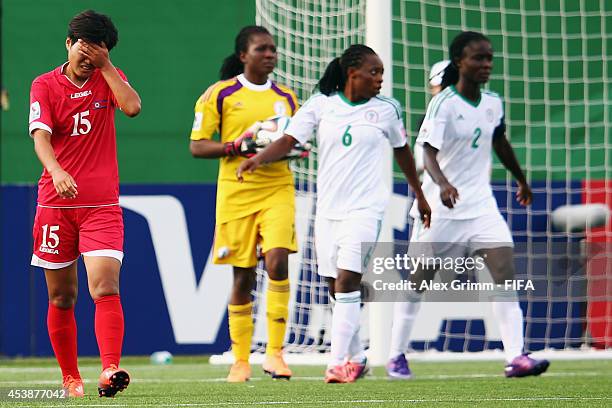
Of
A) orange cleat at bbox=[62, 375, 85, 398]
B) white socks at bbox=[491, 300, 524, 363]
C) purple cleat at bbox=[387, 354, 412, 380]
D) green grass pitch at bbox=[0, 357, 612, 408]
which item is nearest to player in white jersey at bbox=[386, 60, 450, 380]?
purple cleat at bbox=[387, 354, 412, 380]

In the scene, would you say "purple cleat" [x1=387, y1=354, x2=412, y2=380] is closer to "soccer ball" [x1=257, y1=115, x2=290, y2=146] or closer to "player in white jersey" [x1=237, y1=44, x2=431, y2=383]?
"player in white jersey" [x1=237, y1=44, x2=431, y2=383]

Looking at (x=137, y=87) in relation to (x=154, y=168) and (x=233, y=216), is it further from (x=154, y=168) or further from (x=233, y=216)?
(x=233, y=216)

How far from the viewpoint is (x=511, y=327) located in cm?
805

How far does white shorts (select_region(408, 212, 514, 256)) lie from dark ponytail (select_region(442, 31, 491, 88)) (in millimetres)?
932

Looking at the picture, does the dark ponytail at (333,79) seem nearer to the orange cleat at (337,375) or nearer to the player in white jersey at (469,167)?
the player in white jersey at (469,167)

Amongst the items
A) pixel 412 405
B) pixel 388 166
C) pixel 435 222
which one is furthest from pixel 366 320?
pixel 412 405

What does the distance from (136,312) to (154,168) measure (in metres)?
1.85

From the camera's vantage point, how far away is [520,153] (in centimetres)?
1280

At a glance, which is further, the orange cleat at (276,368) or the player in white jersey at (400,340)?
the player in white jersey at (400,340)

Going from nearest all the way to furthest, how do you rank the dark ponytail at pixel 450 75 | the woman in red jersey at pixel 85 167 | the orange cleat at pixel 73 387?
1. the woman in red jersey at pixel 85 167
2. the orange cleat at pixel 73 387
3. the dark ponytail at pixel 450 75

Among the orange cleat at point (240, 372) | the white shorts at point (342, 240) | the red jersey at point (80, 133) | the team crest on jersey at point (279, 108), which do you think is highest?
the team crest on jersey at point (279, 108)
